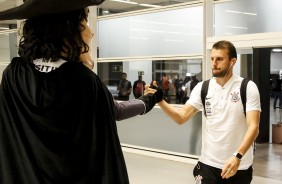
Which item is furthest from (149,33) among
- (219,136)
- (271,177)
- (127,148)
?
(219,136)

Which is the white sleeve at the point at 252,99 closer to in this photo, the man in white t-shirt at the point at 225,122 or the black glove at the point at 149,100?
the man in white t-shirt at the point at 225,122

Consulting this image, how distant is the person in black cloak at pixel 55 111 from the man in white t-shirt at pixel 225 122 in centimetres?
130

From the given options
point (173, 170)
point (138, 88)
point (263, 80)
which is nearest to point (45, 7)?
point (173, 170)

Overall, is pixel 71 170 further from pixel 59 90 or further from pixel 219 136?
pixel 219 136

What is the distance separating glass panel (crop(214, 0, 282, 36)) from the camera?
5184 millimetres

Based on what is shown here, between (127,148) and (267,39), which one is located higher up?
(267,39)

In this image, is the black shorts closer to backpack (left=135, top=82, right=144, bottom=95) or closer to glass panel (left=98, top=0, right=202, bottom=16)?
glass panel (left=98, top=0, right=202, bottom=16)

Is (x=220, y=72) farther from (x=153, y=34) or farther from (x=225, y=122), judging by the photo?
(x=153, y=34)

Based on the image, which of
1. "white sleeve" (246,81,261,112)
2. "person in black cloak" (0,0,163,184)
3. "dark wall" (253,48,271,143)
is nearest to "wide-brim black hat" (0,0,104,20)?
"person in black cloak" (0,0,163,184)

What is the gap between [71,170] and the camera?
1250 mm

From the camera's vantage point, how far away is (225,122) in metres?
2.67

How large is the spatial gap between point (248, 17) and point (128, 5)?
2.45m

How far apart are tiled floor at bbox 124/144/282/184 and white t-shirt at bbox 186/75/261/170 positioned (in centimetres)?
227

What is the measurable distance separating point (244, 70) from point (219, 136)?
3.15 metres
